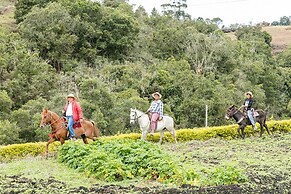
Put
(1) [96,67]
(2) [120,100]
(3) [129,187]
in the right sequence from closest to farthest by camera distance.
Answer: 1. (3) [129,187]
2. (2) [120,100]
3. (1) [96,67]

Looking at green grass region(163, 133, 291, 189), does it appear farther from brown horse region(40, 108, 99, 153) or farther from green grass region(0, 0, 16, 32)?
green grass region(0, 0, 16, 32)

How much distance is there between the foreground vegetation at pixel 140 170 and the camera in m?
8.08

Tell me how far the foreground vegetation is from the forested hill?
12.9 meters

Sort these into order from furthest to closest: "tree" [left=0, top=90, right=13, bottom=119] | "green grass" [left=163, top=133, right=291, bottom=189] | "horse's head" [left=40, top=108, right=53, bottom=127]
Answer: "tree" [left=0, top=90, right=13, bottom=119], "horse's head" [left=40, top=108, right=53, bottom=127], "green grass" [left=163, top=133, right=291, bottom=189]

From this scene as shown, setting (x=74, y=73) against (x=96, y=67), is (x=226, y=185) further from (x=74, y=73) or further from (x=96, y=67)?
(x=96, y=67)

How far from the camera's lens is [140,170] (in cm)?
896

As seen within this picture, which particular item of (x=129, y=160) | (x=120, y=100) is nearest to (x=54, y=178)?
(x=129, y=160)

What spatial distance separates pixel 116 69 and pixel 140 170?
26.6 metres

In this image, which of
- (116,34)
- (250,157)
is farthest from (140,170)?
(116,34)

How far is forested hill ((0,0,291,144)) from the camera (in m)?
26.0

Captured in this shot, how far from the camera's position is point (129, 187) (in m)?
8.08

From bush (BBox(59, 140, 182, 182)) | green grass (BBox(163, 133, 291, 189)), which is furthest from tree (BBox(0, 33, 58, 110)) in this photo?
bush (BBox(59, 140, 182, 182))

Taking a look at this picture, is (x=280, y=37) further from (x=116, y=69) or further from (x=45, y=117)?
(x=45, y=117)

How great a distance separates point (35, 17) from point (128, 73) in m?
10.7
